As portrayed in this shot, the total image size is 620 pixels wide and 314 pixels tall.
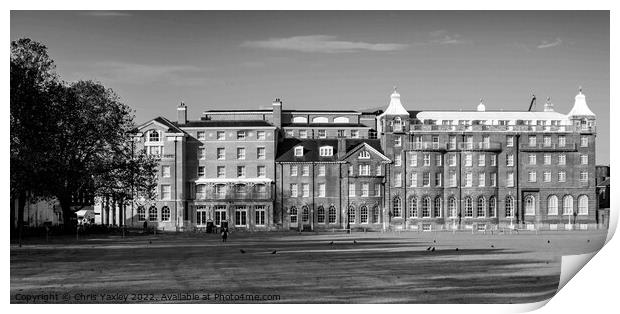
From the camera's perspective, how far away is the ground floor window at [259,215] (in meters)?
82.2

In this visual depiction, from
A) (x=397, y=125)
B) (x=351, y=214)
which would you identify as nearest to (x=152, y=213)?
(x=351, y=214)

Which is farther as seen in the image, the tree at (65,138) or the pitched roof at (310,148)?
the pitched roof at (310,148)

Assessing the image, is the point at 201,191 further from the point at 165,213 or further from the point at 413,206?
the point at 413,206

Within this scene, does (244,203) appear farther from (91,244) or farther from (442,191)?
(91,244)

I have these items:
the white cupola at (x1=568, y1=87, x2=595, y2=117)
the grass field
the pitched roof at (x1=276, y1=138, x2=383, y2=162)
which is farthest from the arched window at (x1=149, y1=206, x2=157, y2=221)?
the white cupola at (x1=568, y1=87, x2=595, y2=117)

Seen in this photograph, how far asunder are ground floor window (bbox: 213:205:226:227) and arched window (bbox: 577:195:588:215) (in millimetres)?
26302

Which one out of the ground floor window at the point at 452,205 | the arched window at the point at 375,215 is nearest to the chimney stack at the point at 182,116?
the arched window at the point at 375,215

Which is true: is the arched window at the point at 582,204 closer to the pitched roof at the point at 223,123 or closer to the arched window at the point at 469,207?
the arched window at the point at 469,207

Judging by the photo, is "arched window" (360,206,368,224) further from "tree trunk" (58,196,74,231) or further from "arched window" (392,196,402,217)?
"tree trunk" (58,196,74,231)

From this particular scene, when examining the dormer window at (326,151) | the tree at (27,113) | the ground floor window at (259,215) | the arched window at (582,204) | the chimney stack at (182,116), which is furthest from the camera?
the dormer window at (326,151)

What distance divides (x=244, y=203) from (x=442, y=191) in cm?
1623

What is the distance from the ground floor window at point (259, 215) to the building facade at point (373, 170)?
3.7 inches

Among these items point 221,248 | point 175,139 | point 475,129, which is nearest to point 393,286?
point 221,248

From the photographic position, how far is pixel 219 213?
267ft
